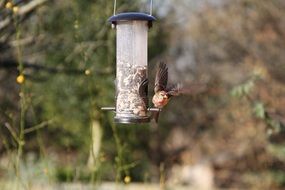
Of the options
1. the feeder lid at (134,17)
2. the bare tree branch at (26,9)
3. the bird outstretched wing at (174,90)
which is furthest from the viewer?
the bare tree branch at (26,9)

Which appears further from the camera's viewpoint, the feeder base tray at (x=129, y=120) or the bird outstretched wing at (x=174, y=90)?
the feeder base tray at (x=129, y=120)

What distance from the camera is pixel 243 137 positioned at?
1376cm

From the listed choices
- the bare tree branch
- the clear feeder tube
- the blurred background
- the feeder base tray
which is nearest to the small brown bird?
the feeder base tray

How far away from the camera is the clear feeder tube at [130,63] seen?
3770 mm

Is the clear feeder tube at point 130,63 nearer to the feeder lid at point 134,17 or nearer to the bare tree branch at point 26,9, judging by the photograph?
the feeder lid at point 134,17

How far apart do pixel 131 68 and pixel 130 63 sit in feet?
0.12

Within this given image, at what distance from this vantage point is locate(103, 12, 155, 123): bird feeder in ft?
12.3

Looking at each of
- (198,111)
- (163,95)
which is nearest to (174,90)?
(163,95)

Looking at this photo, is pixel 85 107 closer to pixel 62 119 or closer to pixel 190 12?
pixel 62 119

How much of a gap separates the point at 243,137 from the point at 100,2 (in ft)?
23.5

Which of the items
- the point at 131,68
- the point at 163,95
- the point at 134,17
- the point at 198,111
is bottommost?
the point at 198,111

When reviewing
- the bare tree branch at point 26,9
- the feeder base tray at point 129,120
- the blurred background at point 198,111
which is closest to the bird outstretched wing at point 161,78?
the feeder base tray at point 129,120

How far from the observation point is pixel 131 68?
151 inches

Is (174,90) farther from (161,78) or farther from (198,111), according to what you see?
(198,111)
